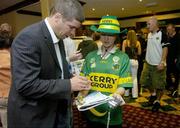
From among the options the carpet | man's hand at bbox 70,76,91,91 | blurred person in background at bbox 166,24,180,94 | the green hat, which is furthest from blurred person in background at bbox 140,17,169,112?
man's hand at bbox 70,76,91,91

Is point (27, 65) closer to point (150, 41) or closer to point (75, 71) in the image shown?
point (75, 71)

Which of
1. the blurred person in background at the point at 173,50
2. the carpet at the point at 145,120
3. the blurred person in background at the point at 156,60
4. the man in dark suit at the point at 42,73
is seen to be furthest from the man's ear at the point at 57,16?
the blurred person in background at the point at 173,50

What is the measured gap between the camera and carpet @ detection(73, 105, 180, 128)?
10.7 feet

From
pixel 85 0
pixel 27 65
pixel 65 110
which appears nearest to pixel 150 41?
pixel 65 110

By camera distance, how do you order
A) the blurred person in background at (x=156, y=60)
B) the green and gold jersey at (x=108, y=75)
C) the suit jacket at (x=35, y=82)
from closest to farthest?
the suit jacket at (x=35, y=82) → the green and gold jersey at (x=108, y=75) → the blurred person in background at (x=156, y=60)

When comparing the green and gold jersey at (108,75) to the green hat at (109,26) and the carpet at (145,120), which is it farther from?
the carpet at (145,120)

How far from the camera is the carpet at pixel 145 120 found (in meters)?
3.27

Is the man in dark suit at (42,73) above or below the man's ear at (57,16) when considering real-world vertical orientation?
below

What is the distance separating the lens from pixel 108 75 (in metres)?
1.65

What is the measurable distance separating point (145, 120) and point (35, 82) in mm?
2733

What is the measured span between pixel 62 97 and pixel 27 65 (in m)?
0.24

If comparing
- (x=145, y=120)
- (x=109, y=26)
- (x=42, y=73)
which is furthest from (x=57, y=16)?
(x=145, y=120)

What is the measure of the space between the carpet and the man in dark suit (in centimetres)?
224

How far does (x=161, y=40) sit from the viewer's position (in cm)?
355
